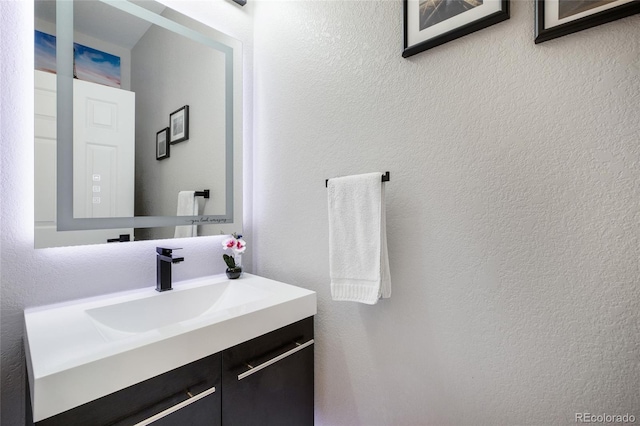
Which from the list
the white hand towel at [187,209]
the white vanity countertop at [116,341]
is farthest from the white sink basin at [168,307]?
the white hand towel at [187,209]

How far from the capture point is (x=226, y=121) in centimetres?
151

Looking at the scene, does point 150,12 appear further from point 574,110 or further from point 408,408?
point 408,408

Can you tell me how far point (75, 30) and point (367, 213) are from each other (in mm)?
1255

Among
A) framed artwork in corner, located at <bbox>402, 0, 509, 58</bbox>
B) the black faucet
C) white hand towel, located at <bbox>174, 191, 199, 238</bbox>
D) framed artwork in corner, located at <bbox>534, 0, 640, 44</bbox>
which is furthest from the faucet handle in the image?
framed artwork in corner, located at <bbox>534, 0, 640, 44</bbox>

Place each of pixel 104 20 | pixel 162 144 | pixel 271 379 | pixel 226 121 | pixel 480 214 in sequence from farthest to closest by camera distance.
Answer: pixel 226 121 → pixel 162 144 → pixel 104 20 → pixel 271 379 → pixel 480 214

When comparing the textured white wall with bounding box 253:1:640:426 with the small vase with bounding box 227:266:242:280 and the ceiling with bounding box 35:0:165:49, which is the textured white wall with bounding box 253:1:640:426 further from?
the ceiling with bounding box 35:0:165:49

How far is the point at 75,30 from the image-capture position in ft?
3.47

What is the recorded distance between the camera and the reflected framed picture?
1.28 meters

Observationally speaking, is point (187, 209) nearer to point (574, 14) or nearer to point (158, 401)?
point (158, 401)

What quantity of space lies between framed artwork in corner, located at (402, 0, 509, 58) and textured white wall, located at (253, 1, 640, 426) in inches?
1.4

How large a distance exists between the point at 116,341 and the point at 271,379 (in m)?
0.51

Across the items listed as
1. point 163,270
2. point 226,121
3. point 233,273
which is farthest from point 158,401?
point 226,121

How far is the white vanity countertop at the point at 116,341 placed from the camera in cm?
63

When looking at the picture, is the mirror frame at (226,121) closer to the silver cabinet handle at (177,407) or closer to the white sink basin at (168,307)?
the white sink basin at (168,307)
